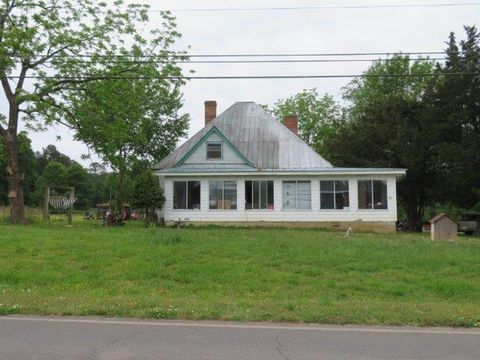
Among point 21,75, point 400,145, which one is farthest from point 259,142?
point 21,75

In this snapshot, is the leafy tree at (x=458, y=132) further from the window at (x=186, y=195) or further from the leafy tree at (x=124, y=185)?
the leafy tree at (x=124, y=185)

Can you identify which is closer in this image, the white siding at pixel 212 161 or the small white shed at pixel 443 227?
the small white shed at pixel 443 227

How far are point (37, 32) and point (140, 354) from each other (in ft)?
77.6

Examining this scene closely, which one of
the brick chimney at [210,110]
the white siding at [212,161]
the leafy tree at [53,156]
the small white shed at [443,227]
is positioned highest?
the leafy tree at [53,156]

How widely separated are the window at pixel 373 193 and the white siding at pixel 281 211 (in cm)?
21

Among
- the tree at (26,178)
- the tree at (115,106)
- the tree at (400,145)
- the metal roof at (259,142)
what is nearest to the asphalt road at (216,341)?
the tree at (115,106)

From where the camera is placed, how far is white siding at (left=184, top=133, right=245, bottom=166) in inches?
1220

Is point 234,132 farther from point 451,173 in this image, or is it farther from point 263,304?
point 263,304

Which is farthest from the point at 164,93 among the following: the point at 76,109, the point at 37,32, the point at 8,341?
the point at 8,341

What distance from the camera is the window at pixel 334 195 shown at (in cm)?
2925

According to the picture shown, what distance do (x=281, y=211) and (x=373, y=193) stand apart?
4.97m

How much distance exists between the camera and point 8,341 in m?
7.42

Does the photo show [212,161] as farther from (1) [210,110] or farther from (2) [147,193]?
(1) [210,110]

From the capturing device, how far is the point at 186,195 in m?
30.4
